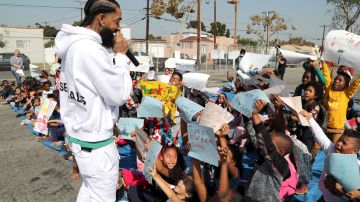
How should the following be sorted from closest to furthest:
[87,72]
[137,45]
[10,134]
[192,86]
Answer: [87,72]
[192,86]
[10,134]
[137,45]

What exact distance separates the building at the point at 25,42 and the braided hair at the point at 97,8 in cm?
1865

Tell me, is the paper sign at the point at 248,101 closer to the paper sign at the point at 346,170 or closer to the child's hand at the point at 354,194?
the paper sign at the point at 346,170

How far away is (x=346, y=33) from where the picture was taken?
3764mm

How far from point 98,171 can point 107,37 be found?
82 centimetres

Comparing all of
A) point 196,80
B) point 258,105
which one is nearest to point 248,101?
point 258,105

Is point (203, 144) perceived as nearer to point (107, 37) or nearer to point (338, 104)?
point (107, 37)

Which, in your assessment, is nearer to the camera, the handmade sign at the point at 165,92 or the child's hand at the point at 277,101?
the child's hand at the point at 277,101

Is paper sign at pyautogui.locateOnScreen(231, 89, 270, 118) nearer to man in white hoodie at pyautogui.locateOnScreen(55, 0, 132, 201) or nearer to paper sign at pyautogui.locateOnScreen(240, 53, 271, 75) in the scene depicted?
man in white hoodie at pyautogui.locateOnScreen(55, 0, 132, 201)

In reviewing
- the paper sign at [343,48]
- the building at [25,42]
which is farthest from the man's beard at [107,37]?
the building at [25,42]

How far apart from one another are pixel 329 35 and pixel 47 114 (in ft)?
15.3

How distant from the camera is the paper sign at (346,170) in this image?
7.21 feet

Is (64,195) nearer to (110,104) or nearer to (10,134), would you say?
(110,104)

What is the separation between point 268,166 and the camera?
2.51 meters

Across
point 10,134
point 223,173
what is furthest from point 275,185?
point 10,134
